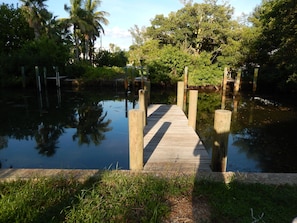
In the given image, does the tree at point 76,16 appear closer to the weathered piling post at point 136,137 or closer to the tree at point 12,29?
the tree at point 12,29

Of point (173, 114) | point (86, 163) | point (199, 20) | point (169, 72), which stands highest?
point (199, 20)

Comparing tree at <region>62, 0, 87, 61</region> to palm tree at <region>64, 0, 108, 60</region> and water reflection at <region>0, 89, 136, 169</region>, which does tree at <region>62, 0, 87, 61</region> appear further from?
water reflection at <region>0, 89, 136, 169</region>

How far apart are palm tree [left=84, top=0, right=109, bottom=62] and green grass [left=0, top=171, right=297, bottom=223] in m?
30.0

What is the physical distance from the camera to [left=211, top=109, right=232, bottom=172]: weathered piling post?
3.93 m

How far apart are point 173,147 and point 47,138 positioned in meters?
5.13

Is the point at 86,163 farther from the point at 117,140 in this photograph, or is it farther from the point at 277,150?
the point at 277,150

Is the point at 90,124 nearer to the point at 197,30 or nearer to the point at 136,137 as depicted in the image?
the point at 136,137

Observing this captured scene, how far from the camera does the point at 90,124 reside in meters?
10.3

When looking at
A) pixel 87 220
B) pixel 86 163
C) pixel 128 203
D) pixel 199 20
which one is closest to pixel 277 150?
pixel 86 163

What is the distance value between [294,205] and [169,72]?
66.9 ft

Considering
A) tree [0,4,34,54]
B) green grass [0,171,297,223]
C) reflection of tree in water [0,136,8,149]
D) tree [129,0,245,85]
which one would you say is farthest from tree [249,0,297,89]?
tree [0,4,34,54]

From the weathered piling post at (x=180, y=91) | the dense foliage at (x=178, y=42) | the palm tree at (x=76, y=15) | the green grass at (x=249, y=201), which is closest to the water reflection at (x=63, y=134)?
the weathered piling post at (x=180, y=91)

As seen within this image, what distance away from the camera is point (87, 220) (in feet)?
8.07

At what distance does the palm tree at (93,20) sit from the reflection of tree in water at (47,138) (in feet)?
77.6
